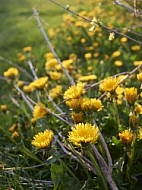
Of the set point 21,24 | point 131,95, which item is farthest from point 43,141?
point 21,24

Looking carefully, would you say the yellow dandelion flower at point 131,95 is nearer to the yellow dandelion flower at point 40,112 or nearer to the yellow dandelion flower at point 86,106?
the yellow dandelion flower at point 86,106

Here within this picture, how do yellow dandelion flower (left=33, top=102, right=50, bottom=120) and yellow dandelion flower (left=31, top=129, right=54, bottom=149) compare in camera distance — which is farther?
yellow dandelion flower (left=33, top=102, right=50, bottom=120)

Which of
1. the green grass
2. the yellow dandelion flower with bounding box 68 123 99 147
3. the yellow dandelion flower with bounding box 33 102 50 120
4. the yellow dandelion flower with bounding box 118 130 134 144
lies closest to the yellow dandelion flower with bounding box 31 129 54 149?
the yellow dandelion flower with bounding box 68 123 99 147

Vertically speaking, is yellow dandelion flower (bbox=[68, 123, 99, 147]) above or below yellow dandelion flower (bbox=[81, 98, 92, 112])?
below

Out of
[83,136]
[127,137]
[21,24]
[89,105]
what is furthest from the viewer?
[21,24]

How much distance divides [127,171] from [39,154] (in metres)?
0.47

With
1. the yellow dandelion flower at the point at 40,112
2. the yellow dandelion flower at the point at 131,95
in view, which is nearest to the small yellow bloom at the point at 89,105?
the yellow dandelion flower at the point at 131,95

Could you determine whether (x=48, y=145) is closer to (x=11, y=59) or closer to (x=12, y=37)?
(x=11, y=59)

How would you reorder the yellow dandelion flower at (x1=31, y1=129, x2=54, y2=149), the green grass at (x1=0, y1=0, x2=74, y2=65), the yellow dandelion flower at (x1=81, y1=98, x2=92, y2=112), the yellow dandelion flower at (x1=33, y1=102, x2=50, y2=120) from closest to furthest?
the yellow dandelion flower at (x1=31, y1=129, x2=54, y2=149)
the yellow dandelion flower at (x1=81, y1=98, x2=92, y2=112)
the yellow dandelion flower at (x1=33, y1=102, x2=50, y2=120)
the green grass at (x1=0, y1=0, x2=74, y2=65)

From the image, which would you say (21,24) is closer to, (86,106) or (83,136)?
(86,106)

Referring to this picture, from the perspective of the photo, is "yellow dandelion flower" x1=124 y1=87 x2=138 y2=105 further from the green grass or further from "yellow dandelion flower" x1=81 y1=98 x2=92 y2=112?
the green grass

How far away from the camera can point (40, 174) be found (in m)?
1.50

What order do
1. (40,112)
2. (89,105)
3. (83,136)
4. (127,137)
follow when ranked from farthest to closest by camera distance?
(40,112) < (89,105) < (127,137) < (83,136)

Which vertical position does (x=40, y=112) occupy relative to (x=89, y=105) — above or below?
below
